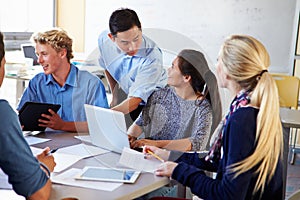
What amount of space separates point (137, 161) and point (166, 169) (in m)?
0.18

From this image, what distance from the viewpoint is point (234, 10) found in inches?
174

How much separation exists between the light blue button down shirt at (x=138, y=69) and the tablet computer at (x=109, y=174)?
0.89m

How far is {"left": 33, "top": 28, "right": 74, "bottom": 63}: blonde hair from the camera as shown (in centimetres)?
223

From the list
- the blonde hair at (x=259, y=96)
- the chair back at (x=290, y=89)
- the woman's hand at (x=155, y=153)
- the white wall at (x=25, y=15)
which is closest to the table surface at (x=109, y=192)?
the woman's hand at (x=155, y=153)

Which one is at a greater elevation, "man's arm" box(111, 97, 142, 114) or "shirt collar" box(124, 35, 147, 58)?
"shirt collar" box(124, 35, 147, 58)

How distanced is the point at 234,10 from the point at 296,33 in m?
0.69

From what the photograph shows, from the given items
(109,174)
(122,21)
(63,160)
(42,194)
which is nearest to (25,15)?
(122,21)

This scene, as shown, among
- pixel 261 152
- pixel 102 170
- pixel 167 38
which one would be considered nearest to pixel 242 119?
pixel 261 152

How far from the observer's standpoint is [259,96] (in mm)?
1369

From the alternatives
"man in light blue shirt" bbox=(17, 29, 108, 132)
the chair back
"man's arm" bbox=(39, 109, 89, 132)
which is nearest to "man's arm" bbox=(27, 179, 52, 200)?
"man's arm" bbox=(39, 109, 89, 132)

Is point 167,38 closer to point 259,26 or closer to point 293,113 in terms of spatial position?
point 259,26

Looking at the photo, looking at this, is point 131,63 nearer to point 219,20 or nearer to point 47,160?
point 47,160

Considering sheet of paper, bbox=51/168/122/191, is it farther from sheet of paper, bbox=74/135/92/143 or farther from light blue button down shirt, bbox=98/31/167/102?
light blue button down shirt, bbox=98/31/167/102

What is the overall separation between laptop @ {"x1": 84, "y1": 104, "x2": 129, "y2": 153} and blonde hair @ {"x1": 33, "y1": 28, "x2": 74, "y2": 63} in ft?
1.60
